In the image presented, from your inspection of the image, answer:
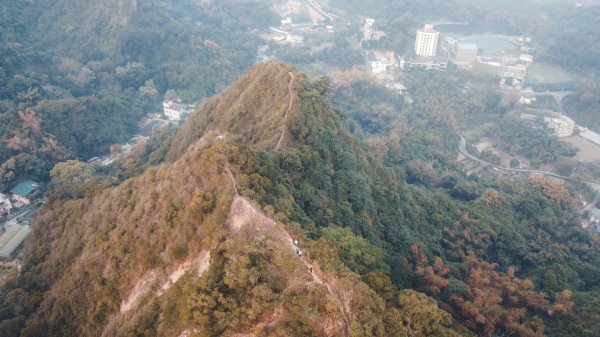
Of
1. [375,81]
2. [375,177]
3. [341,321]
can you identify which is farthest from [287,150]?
[375,81]

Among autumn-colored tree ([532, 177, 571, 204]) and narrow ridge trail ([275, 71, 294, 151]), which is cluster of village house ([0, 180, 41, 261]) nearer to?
narrow ridge trail ([275, 71, 294, 151])

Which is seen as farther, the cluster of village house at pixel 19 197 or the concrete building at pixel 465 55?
the concrete building at pixel 465 55

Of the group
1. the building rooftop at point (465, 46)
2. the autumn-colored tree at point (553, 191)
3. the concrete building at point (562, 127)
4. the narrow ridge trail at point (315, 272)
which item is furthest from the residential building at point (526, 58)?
the narrow ridge trail at point (315, 272)

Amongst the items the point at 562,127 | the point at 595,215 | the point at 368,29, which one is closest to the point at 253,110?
the point at 595,215

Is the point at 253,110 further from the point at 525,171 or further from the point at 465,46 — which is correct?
the point at 465,46

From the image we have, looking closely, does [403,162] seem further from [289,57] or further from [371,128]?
[289,57]

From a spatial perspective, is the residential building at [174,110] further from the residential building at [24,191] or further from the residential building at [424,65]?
the residential building at [424,65]
